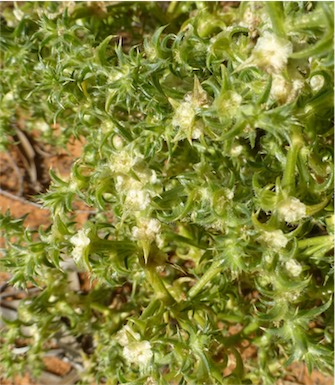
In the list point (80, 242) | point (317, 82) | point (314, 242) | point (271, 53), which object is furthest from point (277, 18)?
point (80, 242)

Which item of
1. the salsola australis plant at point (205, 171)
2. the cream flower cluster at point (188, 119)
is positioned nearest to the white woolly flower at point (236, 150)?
the salsola australis plant at point (205, 171)

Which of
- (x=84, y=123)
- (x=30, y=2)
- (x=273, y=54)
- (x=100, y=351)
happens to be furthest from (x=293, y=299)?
(x=30, y=2)

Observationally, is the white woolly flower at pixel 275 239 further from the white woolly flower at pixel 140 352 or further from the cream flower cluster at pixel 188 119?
the white woolly flower at pixel 140 352

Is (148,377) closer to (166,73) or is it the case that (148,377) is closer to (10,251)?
(10,251)

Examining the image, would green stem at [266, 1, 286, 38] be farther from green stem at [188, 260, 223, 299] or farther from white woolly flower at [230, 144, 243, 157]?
green stem at [188, 260, 223, 299]

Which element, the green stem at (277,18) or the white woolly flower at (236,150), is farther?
the white woolly flower at (236,150)

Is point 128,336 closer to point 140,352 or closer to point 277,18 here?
point 140,352
